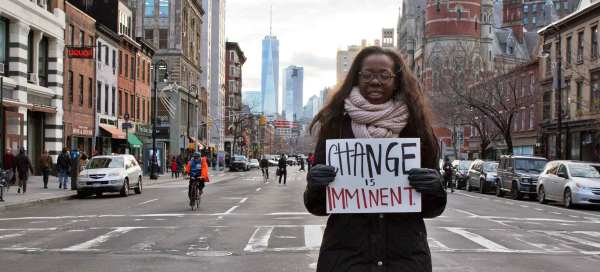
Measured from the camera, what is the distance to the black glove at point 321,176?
3.60 metres

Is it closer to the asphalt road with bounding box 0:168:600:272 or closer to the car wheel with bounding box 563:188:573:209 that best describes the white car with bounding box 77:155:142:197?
the asphalt road with bounding box 0:168:600:272

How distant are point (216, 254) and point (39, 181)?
28.3 metres

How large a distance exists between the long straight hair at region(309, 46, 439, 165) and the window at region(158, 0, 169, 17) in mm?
78283

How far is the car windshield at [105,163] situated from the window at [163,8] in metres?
53.9

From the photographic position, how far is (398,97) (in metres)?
3.76

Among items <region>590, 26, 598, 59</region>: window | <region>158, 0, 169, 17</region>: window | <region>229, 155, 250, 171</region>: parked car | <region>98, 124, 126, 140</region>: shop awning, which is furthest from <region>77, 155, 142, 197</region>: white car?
<region>158, 0, 169, 17</region>: window

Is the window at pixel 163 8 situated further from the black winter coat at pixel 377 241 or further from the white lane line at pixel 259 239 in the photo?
the black winter coat at pixel 377 241

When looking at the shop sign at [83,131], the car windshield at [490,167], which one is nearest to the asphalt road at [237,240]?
the car windshield at [490,167]

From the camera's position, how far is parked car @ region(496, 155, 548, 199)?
97.5ft

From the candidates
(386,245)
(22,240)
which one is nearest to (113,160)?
(22,240)

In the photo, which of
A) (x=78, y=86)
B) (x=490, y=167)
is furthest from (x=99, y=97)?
(x=490, y=167)

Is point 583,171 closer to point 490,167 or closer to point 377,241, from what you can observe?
point 490,167

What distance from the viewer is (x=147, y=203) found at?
2322 cm

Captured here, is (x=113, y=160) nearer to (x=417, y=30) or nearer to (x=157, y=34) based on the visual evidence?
(x=157, y=34)
